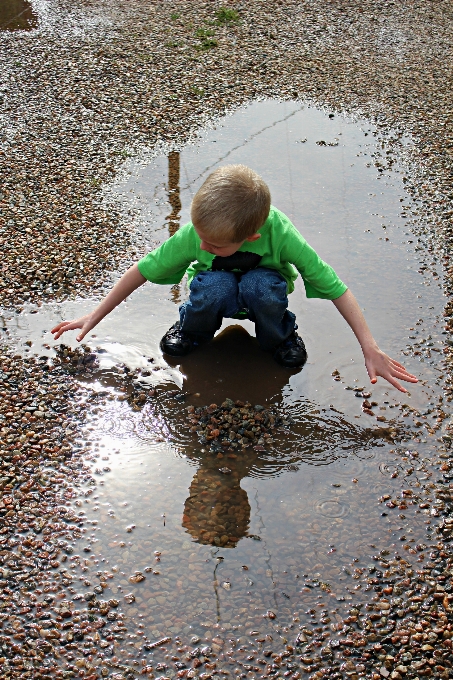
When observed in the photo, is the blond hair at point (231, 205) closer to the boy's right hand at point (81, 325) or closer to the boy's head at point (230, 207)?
the boy's head at point (230, 207)

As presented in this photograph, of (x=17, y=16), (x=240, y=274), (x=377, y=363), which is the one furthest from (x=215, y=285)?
(x=17, y=16)

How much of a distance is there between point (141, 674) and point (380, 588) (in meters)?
0.84

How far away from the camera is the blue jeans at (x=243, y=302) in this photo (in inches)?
128

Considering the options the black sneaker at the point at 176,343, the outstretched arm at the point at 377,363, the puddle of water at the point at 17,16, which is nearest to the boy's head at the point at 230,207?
the outstretched arm at the point at 377,363

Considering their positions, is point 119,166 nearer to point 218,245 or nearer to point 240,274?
point 240,274

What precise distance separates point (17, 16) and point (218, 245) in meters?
6.58

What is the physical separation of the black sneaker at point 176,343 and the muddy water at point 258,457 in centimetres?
5

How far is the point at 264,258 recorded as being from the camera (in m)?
3.27

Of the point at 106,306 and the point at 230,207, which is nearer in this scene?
the point at 230,207

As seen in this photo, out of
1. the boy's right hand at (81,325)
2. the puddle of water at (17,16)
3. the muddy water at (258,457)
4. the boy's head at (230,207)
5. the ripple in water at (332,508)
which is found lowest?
the ripple in water at (332,508)

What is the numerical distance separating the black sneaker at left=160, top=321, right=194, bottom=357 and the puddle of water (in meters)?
5.61

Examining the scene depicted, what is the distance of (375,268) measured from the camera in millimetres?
4145

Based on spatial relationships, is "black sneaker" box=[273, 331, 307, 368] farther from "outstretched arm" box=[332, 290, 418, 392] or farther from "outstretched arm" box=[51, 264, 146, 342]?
"outstretched arm" box=[51, 264, 146, 342]

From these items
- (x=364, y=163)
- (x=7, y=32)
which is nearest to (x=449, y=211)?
(x=364, y=163)
